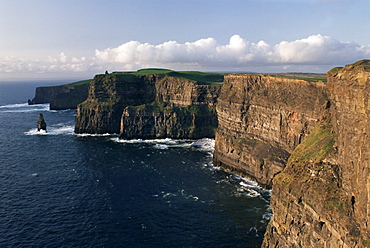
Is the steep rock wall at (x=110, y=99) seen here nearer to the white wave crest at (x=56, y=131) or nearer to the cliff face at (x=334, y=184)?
the white wave crest at (x=56, y=131)

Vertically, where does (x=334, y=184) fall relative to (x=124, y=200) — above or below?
above

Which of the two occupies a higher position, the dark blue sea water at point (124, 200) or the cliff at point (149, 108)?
the cliff at point (149, 108)

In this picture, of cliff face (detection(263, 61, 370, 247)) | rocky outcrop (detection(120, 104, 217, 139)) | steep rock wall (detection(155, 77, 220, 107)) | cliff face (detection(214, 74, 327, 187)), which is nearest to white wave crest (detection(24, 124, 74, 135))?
rocky outcrop (detection(120, 104, 217, 139))

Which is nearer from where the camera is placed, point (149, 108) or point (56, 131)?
point (149, 108)

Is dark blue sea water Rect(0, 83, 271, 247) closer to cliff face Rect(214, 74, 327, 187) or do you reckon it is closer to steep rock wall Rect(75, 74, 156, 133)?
cliff face Rect(214, 74, 327, 187)

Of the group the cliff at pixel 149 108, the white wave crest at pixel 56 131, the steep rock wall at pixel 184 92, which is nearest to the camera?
the cliff at pixel 149 108

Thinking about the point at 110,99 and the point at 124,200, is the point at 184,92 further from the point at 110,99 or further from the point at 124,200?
the point at 124,200

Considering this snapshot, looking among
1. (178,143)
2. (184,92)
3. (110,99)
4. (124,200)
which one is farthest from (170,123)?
(124,200)

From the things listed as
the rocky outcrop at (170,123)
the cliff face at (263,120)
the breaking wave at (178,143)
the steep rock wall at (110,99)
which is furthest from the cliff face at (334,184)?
the steep rock wall at (110,99)
